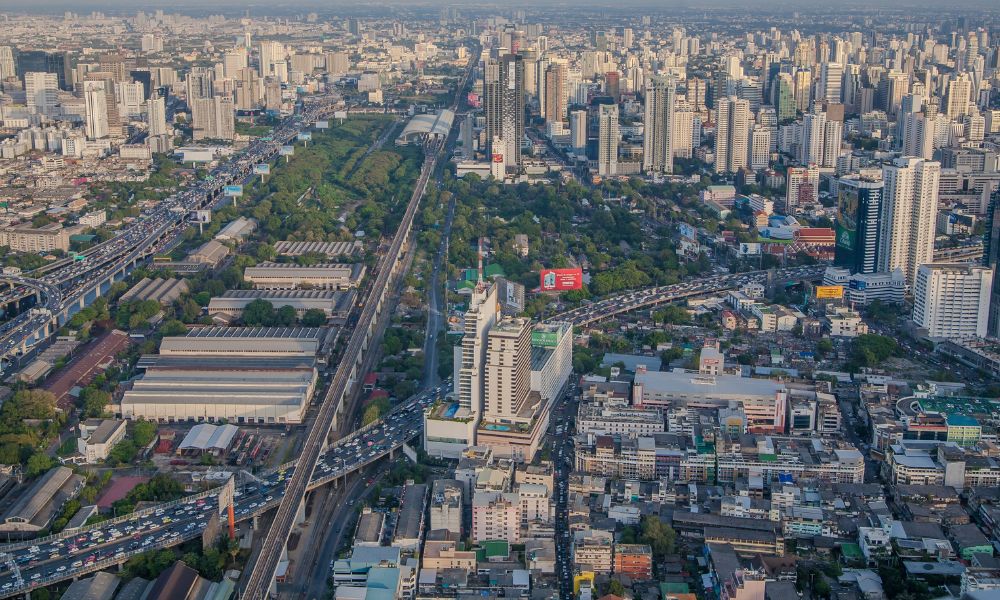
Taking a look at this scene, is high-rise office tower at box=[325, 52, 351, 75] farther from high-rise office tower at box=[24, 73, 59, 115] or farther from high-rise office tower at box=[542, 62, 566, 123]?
high-rise office tower at box=[542, 62, 566, 123]

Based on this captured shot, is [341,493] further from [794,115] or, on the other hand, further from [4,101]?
[4,101]

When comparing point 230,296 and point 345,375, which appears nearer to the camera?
point 345,375

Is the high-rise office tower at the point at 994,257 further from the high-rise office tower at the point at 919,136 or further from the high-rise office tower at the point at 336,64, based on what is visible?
the high-rise office tower at the point at 336,64

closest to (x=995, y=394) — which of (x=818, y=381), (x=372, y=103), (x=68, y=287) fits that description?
(x=818, y=381)

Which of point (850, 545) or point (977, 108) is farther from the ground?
point (977, 108)

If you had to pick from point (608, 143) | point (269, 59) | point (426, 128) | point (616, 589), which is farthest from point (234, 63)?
point (616, 589)

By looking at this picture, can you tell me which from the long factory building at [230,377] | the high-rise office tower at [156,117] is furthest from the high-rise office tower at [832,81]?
the long factory building at [230,377]
